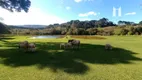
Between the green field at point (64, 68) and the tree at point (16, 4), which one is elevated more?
the tree at point (16, 4)

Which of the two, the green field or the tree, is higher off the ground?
the tree

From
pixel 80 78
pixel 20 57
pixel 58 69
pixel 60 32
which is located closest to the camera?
pixel 80 78

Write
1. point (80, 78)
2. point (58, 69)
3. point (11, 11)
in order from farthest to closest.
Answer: point (11, 11) → point (58, 69) → point (80, 78)

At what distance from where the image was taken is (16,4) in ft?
115

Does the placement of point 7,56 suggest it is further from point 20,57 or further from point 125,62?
point 125,62

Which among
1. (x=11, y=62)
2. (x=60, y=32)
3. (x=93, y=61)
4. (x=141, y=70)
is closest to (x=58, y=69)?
(x=93, y=61)

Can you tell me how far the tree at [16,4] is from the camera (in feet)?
113

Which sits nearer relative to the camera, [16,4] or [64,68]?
[64,68]

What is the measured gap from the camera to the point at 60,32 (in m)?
107

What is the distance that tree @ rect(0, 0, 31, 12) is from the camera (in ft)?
113

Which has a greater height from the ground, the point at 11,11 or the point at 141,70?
the point at 11,11

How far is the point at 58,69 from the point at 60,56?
16.7 feet

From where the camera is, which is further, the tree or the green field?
the tree

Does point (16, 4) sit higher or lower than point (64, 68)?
higher
